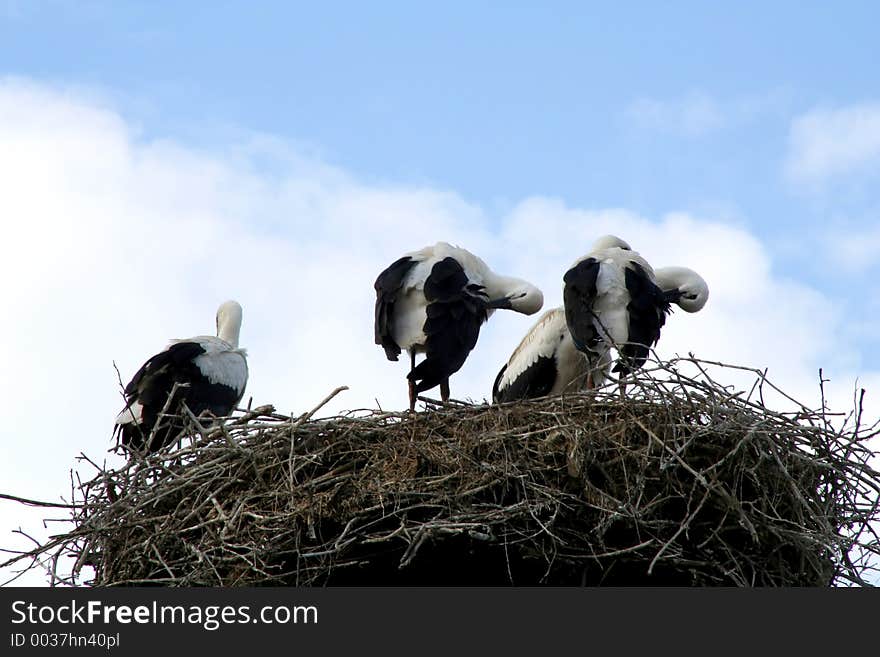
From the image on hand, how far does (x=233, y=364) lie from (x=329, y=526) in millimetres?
2632

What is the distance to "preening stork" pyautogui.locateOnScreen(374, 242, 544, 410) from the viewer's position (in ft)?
26.1

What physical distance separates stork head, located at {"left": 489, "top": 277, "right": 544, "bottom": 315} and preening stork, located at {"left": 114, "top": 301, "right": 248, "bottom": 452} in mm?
1468

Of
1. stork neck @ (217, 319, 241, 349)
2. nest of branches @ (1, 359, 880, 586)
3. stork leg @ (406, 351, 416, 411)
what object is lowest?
nest of branches @ (1, 359, 880, 586)

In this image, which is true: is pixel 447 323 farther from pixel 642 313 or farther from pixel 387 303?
pixel 642 313

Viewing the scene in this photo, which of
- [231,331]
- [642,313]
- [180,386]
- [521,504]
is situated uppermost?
[231,331]

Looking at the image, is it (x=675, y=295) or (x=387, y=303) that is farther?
(x=675, y=295)

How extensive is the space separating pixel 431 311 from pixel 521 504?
220cm

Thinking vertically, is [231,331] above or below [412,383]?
above

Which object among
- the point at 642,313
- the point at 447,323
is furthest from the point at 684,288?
the point at 447,323

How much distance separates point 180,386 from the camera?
7.92m

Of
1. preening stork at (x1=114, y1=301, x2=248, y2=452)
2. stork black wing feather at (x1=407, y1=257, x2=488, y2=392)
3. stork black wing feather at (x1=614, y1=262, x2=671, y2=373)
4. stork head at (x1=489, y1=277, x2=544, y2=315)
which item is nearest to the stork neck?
preening stork at (x1=114, y1=301, x2=248, y2=452)

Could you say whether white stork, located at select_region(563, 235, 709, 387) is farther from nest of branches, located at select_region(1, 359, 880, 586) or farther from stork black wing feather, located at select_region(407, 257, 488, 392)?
nest of branches, located at select_region(1, 359, 880, 586)

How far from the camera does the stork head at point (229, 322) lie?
9.34 meters

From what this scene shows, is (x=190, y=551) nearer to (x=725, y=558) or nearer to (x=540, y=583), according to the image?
(x=540, y=583)
